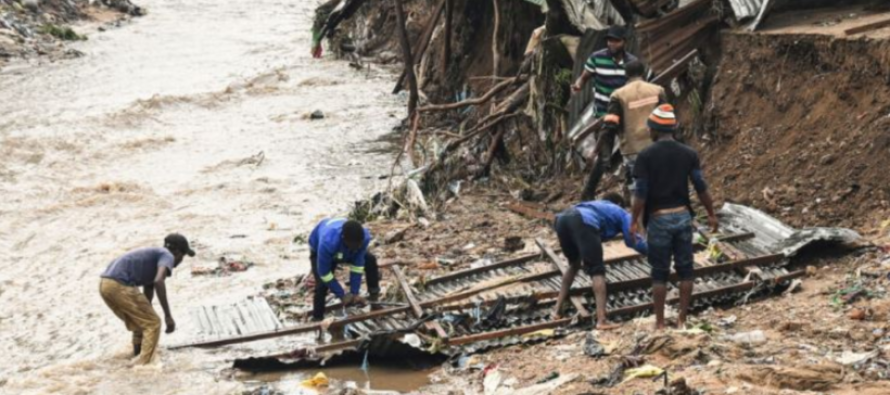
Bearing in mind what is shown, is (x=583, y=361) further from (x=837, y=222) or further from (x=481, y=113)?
(x=481, y=113)

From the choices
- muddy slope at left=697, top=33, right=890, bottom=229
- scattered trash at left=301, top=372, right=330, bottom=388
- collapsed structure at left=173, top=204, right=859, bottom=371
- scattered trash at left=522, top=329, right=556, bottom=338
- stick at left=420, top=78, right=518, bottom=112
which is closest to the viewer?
scattered trash at left=301, top=372, right=330, bottom=388

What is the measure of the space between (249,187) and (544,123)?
17.7 ft

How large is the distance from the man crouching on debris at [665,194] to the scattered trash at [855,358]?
114 cm

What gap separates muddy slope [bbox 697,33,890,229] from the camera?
28.7 ft

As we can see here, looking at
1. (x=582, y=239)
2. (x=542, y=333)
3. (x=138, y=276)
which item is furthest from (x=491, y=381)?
(x=138, y=276)

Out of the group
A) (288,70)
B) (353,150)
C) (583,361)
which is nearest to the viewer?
(583,361)

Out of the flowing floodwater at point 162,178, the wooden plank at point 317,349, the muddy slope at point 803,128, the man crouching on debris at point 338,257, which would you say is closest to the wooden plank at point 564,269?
the man crouching on debris at point 338,257

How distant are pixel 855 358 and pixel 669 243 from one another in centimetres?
128

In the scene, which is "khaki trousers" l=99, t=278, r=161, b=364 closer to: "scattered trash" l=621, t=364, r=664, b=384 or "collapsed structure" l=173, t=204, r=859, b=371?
"collapsed structure" l=173, t=204, r=859, b=371

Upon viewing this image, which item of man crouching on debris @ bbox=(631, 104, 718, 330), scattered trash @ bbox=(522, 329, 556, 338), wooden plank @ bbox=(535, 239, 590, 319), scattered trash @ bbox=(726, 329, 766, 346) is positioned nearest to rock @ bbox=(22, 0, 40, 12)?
wooden plank @ bbox=(535, 239, 590, 319)

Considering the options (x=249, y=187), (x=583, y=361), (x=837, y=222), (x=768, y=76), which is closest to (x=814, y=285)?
(x=837, y=222)

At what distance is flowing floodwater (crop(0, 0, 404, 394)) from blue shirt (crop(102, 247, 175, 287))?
70 centimetres

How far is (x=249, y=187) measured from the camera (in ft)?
52.4

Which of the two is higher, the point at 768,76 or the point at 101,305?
the point at 768,76
